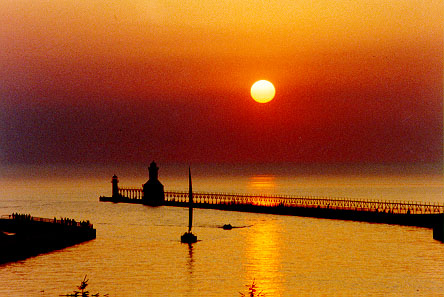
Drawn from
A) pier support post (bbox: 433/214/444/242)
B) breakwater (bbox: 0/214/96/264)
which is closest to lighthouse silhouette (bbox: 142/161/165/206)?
breakwater (bbox: 0/214/96/264)

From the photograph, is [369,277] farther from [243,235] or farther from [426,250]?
[243,235]

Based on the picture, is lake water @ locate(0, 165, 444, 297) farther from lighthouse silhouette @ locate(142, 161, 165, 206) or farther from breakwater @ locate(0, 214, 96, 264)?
lighthouse silhouette @ locate(142, 161, 165, 206)

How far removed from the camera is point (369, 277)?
216ft

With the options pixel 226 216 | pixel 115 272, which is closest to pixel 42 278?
pixel 115 272

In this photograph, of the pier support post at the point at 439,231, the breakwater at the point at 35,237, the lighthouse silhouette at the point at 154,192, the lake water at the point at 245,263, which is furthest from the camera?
the lighthouse silhouette at the point at 154,192

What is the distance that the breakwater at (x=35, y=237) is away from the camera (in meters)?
76.9

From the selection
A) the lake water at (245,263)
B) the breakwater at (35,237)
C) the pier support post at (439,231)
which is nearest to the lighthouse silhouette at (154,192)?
the lake water at (245,263)

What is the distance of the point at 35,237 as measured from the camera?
8312 centimetres

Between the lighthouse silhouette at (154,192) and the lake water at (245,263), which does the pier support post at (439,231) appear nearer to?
the lake water at (245,263)

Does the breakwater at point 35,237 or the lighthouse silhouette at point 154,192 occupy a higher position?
the lighthouse silhouette at point 154,192

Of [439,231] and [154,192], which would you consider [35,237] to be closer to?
[439,231]

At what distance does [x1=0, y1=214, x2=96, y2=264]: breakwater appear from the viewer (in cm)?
7688

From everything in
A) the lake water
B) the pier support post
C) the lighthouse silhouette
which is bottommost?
the lake water

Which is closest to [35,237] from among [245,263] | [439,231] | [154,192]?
[245,263]
